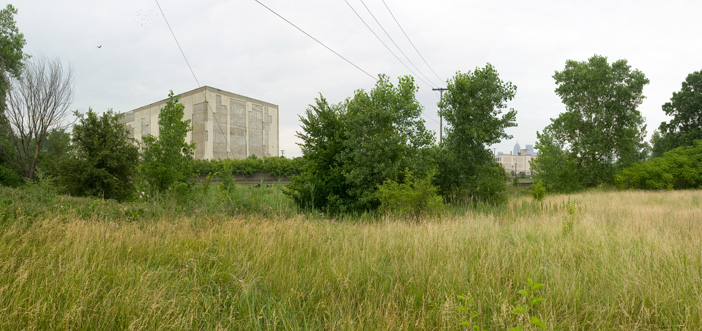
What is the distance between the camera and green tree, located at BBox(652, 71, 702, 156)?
27375mm

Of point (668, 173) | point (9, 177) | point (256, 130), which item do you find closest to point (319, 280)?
point (9, 177)

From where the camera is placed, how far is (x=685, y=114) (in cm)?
2820

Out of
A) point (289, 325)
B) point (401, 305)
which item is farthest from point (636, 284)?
point (289, 325)

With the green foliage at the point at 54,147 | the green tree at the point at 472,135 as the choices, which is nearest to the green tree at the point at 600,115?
the green tree at the point at 472,135

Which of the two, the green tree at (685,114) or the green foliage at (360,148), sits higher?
the green tree at (685,114)

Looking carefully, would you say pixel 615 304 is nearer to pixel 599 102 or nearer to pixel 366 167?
pixel 366 167

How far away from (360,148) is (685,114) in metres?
34.3

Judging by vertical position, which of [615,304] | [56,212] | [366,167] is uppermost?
[366,167]

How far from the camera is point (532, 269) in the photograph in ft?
11.5

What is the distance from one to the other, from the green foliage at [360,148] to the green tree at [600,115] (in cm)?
1855

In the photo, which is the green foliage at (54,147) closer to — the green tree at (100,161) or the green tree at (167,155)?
the green tree at (100,161)

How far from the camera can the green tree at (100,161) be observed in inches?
447

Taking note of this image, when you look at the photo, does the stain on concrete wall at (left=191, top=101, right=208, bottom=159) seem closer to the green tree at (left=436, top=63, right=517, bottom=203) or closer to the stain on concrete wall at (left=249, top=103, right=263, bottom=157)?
the stain on concrete wall at (left=249, top=103, right=263, bottom=157)

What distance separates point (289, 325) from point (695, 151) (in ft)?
105
